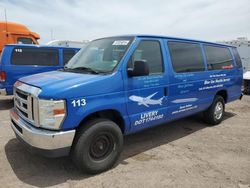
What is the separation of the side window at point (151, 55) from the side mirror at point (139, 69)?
277mm

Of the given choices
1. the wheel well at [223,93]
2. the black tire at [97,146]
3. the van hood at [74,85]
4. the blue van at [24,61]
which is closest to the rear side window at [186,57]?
the wheel well at [223,93]

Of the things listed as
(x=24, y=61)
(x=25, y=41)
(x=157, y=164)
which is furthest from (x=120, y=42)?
(x=25, y=41)

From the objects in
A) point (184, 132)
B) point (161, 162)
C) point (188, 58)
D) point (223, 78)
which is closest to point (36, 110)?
point (161, 162)

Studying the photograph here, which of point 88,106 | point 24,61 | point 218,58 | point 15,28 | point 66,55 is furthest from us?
point 15,28

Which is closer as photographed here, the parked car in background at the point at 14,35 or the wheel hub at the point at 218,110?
the wheel hub at the point at 218,110

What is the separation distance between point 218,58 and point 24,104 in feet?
16.0

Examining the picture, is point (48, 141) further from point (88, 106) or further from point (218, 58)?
Answer: point (218, 58)

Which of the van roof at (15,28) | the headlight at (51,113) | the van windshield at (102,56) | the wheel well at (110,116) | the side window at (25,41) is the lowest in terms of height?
the wheel well at (110,116)

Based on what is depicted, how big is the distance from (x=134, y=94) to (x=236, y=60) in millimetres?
4453

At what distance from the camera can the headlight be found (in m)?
3.26

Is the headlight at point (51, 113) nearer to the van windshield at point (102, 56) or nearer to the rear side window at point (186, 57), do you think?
the van windshield at point (102, 56)

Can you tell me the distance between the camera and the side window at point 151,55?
14.1 ft

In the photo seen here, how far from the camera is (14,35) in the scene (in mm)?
12562

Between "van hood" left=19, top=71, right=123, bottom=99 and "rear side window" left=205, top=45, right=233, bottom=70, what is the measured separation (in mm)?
A: 3085
